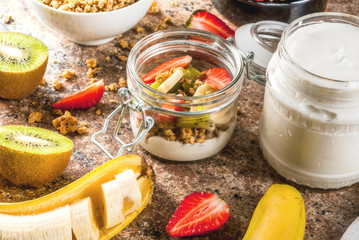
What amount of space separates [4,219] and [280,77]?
0.52 m

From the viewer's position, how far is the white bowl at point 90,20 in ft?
3.67

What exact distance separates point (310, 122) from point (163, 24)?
624mm

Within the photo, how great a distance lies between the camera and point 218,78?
1016 mm

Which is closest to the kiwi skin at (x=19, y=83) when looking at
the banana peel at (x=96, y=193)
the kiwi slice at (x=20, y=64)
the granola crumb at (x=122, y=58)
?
the kiwi slice at (x=20, y=64)

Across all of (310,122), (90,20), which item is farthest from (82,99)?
(310,122)

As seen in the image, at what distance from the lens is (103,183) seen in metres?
0.82

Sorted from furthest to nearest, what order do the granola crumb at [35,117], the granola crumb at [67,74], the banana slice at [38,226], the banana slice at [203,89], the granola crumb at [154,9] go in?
the granola crumb at [154,9]
the granola crumb at [67,74]
the granola crumb at [35,117]
the banana slice at [203,89]
the banana slice at [38,226]

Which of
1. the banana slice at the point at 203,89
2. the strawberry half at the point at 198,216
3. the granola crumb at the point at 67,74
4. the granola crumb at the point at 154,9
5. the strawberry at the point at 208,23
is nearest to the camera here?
the strawberry half at the point at 198,216

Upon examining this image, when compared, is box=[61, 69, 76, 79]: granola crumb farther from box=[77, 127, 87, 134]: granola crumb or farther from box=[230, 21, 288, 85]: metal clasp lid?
box=[230, 21, 288, 85]: metal clasp lid

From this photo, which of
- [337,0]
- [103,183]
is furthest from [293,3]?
[103,183]

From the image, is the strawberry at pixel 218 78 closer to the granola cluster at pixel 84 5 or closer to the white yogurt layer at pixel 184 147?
the white yogurt layer at pixel 184 147

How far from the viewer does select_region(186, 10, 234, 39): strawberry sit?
127cm

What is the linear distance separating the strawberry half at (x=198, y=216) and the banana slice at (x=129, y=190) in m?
0.07

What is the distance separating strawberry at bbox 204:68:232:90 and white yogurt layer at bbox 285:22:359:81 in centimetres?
17
